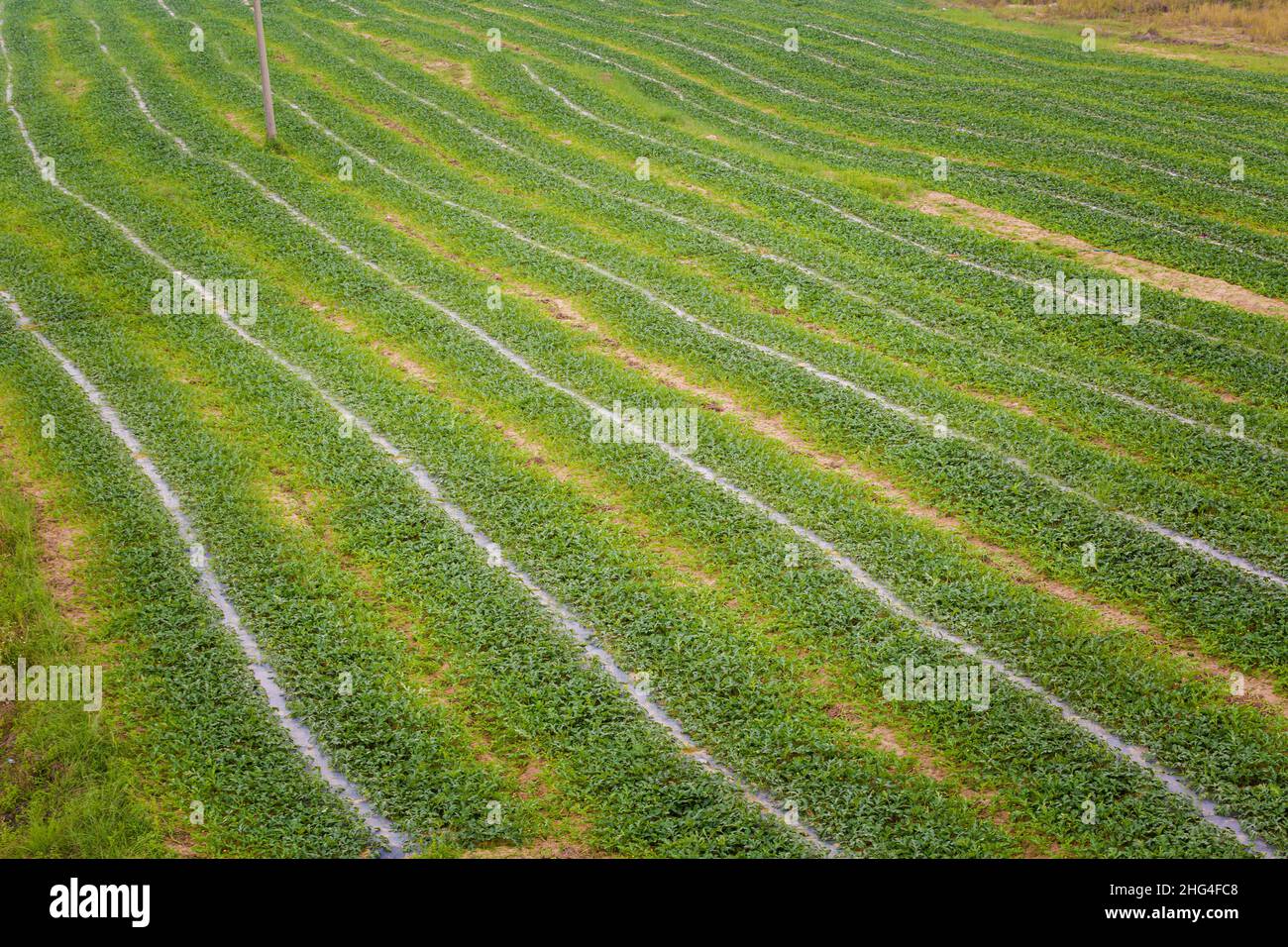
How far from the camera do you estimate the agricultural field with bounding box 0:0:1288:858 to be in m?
8.52

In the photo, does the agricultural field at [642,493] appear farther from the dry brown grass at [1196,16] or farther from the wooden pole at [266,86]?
the dry brown grass at [1196,16]

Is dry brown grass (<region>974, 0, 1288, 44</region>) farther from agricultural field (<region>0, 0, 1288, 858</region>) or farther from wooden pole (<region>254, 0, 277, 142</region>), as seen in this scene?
wooden pole (<region>254, 0, 277, 142</region>)

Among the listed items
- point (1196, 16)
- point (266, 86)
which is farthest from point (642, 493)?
point (1196, 16)

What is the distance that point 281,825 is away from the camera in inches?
321

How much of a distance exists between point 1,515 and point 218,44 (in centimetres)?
2628

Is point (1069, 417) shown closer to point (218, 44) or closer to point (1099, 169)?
point (1099, 169)

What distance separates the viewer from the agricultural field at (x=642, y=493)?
852 centimetres

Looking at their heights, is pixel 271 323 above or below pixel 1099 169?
below

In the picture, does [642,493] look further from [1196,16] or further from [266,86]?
[1196,16]

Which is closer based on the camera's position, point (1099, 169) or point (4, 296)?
point (4, 296)

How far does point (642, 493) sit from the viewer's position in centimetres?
1238

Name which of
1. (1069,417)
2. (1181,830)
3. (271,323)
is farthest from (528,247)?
(1181,830)

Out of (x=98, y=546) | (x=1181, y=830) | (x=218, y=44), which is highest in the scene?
(x=218, y=44)

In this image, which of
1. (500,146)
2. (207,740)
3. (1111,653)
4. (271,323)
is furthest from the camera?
(500,146)
